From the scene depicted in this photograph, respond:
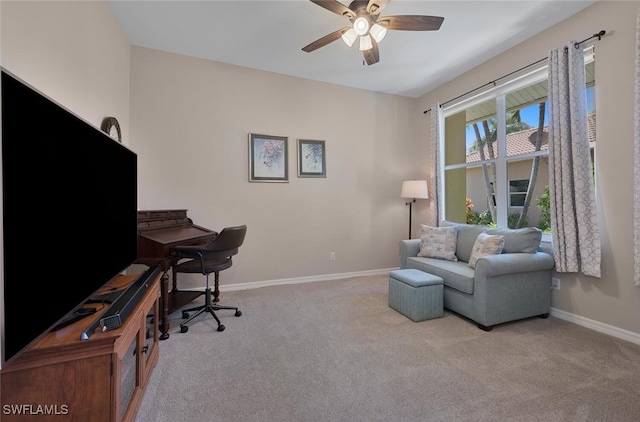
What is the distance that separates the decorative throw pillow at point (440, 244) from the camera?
3126 millimetres

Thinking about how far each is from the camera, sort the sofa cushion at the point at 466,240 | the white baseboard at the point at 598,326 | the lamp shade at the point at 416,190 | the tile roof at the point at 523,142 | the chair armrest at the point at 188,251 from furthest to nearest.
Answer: the lamp shade at the point at 416,190
the sofa cushion at the point at 466,240
the tile roof at the point at 523,142
the chair armrest at the point at 188,251
the white baseboard at the point at 598,326

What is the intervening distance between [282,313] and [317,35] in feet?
9.52

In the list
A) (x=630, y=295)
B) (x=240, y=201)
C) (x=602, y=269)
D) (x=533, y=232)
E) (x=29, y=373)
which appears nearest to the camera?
(x=29, y=373)

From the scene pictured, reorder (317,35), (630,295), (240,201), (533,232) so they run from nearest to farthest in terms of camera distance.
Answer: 1. (630,295)
2. (533,232)
3. (317,35)
4. (240,201)

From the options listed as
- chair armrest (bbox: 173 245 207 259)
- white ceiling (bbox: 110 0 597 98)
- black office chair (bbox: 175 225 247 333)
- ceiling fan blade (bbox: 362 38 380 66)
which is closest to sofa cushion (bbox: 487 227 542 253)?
white ceiling (bbox: 110 0 597 98)

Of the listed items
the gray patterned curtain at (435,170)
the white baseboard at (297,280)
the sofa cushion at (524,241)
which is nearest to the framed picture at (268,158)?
the white baseboard at (297,280)

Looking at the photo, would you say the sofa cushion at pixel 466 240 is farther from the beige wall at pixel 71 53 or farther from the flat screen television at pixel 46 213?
the beige wall at pixel 71 53

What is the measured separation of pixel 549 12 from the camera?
246 cm

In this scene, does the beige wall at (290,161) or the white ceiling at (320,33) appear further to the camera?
the beige wall at (290,161)

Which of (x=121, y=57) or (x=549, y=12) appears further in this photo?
(x=121, y=57)

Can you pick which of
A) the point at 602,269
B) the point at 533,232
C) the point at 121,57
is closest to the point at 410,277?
the point at 533,232

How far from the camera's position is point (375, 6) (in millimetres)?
1958

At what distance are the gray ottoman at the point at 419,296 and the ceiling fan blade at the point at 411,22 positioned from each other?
2.17 meters

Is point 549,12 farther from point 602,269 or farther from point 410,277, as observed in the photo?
point 410,277
